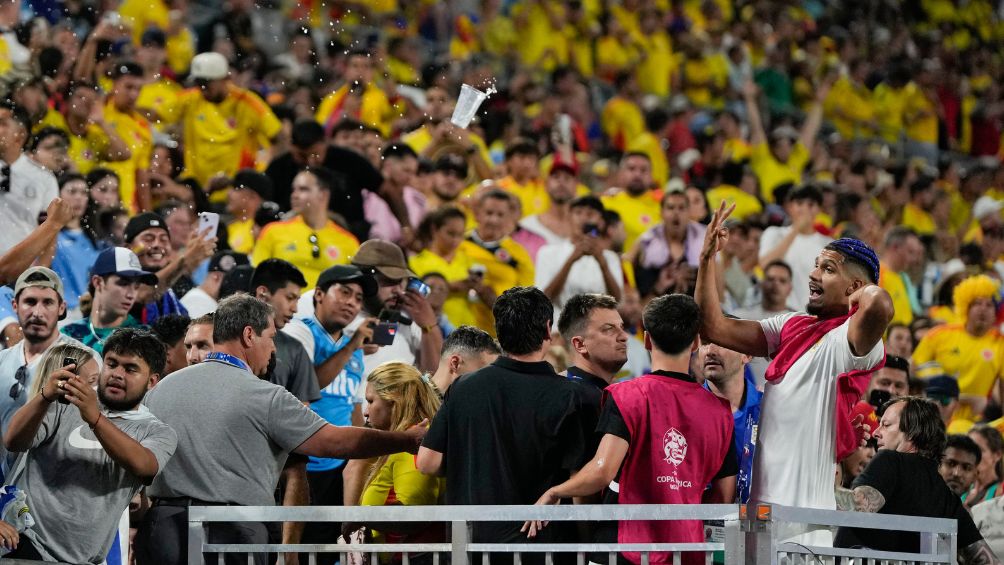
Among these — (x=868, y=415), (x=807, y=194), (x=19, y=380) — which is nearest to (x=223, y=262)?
(x=19, y=380)

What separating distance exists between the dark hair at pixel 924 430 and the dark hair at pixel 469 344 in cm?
190

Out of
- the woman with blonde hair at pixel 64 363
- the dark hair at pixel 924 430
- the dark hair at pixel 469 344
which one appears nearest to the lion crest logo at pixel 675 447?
the dark hair at pixel 469 344

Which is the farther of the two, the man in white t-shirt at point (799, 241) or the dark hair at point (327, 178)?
the man in white t-shirt at point (799, 241)

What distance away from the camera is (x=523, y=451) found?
579 centimetres

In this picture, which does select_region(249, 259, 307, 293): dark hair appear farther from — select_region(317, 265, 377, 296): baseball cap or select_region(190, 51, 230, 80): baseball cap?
select_region(190, 51, 230, 80): baseball cap

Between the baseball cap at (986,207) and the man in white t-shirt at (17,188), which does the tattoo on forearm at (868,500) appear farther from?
the baseball cap at (986,207)

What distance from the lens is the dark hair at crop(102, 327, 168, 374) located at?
6.30 m

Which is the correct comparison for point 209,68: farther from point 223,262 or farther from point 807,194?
point 807,194

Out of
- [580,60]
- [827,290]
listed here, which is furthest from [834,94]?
[827,290]

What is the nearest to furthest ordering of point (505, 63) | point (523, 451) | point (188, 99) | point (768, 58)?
1. point (523, 451)
2. point (188, 99)
3. point (505, 63)
4. point (768, 58)

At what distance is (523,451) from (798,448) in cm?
103

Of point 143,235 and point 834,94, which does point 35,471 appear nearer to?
point 143,235

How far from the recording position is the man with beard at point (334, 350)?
317 inches

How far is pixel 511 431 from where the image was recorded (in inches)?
228
